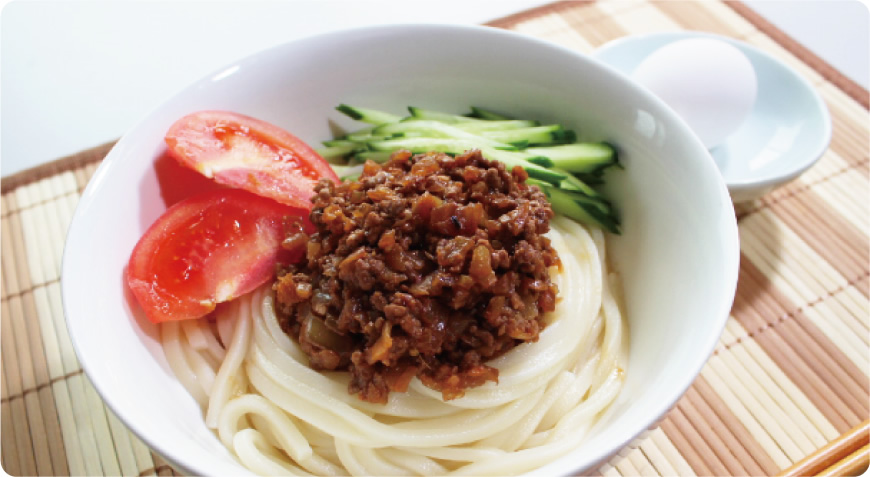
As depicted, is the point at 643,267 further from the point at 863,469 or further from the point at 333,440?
the point at 333,440

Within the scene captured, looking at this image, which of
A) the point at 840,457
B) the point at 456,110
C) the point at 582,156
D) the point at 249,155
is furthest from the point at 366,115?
the point at 840,457

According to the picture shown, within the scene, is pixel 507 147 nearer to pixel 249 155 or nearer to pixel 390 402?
pixel 249 155

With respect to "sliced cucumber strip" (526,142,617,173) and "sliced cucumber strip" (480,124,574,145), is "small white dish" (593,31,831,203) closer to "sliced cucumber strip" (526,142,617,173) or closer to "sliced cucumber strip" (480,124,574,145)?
"sliced cucumber strip" (526,142,617,173)

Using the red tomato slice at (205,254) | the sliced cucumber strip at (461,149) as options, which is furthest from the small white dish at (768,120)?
the red tomato slice at (205,254)

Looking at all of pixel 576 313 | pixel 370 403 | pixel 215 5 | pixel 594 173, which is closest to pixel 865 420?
pixel 576 313

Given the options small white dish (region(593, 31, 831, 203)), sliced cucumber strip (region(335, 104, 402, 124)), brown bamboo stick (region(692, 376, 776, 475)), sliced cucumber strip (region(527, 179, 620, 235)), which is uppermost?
sliced cucumber strip (region(335, 104, 402, 124))

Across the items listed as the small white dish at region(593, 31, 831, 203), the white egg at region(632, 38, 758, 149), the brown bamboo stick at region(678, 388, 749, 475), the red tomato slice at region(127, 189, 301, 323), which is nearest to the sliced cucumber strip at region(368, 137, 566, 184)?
the red tomato slice at region(127, 189, 301, 323)
